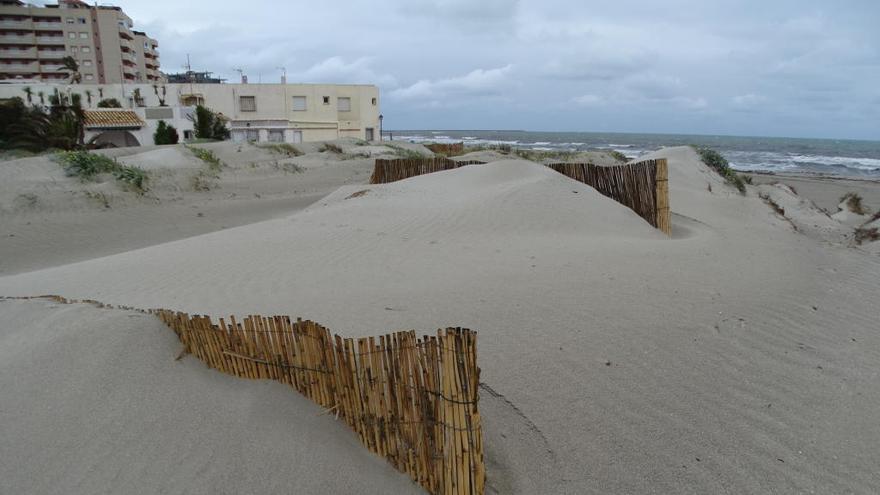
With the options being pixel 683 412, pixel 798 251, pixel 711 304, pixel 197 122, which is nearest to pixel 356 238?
pixel 711 304

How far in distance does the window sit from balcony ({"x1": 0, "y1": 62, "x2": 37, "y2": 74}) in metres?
38.0

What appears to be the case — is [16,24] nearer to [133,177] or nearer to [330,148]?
[330,148]

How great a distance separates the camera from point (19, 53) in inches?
2490

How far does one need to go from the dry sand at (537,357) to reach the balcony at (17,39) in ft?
244

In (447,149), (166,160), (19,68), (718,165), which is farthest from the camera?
(19,68)

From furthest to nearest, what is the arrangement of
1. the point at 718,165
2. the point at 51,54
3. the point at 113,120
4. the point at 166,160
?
1. the point at 51,54
2. the point at 113,120
3. the point at 718,165
4. the point at 166,160

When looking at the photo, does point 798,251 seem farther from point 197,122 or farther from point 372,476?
point 197,122

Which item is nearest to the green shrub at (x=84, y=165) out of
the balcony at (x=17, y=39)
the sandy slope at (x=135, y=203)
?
the sandy slope at (x=135, y=203)

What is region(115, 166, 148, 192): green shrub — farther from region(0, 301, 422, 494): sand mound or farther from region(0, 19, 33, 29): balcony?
region(0, 19, 33, 29): balcony

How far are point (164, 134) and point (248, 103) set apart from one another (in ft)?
43.3

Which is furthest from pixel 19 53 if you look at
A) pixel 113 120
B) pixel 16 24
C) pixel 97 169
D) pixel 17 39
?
pixel 97 169

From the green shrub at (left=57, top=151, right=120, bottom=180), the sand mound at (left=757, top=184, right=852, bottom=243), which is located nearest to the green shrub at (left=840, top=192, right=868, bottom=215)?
the sand mound at (left=757, top=184, right=852, bottom=243)

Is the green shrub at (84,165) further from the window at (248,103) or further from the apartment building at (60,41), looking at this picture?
the apartment building at (60,41)

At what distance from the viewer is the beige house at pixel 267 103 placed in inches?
1700
